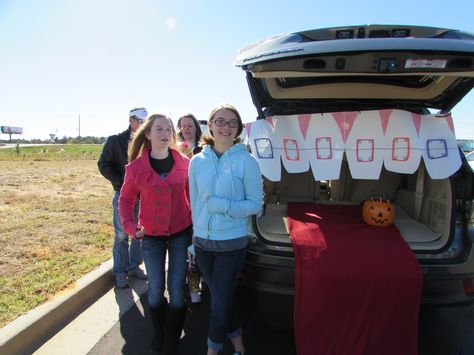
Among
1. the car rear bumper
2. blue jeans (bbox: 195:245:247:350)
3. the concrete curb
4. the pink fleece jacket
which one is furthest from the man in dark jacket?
the car rear bumper

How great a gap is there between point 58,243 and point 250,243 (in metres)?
3.17

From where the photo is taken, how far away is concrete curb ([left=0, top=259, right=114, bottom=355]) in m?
2.67

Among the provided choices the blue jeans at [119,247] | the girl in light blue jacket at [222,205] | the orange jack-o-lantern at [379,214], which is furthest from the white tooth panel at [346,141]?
the blue jeans at [119,247]

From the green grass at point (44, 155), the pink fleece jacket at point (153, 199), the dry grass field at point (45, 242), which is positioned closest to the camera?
the pink fleece jacket at point (153, 199)

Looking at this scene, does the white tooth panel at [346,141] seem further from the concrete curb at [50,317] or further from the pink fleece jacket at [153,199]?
the concrete curb at [50,317]

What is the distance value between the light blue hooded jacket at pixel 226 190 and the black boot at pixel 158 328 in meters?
Answer: 0.79

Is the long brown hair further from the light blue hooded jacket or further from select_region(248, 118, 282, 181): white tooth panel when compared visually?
select_region(248, 118, 282, 181): white tooth panel

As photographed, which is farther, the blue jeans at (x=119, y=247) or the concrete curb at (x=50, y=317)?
the blue jeans at (x=119, y=247)

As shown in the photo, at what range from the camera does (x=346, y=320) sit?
2.55 metres

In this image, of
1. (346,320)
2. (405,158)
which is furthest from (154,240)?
(405,158)

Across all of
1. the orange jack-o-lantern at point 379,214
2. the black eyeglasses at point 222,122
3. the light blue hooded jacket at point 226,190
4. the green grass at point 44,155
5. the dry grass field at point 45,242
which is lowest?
the green grass at point 44,155

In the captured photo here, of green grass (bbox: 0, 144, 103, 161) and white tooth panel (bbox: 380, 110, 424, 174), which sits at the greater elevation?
white tooth panel (bbox: 380, 110, 424, 174)

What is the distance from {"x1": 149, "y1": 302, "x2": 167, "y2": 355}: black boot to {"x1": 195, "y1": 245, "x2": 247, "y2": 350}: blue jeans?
0.48 m

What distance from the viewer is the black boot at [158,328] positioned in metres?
2.78
